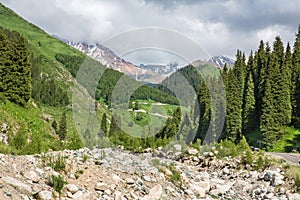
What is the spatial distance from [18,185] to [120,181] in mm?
3988

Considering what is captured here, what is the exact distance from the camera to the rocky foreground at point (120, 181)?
9.47 metres

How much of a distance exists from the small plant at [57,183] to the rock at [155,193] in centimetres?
314

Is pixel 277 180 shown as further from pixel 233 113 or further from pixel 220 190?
pixel 233 113

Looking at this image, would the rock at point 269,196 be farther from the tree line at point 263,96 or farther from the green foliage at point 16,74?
the tree line at point 263,96

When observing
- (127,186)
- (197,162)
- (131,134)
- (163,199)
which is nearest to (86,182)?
(127,186)

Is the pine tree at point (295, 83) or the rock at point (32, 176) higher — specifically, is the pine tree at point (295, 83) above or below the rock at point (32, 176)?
above

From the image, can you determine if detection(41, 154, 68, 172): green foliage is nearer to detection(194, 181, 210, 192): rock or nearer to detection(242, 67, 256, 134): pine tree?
detection(194, 181, 210, 192): rock

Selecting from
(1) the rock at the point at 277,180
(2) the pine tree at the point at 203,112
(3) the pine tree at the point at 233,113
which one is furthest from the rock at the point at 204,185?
(2) the pine tree at the point at 203,112

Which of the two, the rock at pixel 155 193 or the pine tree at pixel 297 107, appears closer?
the rock at pixel 155 193

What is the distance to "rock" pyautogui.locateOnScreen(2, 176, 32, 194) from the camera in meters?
8.75

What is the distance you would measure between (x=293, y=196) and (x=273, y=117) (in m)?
39.8

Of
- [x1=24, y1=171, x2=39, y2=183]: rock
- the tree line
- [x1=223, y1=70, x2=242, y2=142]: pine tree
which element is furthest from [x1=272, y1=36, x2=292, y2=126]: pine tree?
[x1=24, y1=171, x2=39, y2=183]: rock

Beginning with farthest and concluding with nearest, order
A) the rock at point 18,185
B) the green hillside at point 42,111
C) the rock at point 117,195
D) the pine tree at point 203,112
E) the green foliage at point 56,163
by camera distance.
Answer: the pine tree at point 203,112, the green hillside at point 42,111, the green foliage at point 56,163, the rock at point 117,195, the rock at point 18,185

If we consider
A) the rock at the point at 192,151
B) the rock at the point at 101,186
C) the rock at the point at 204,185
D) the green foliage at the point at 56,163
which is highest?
the green foliage at the point at 56,163
